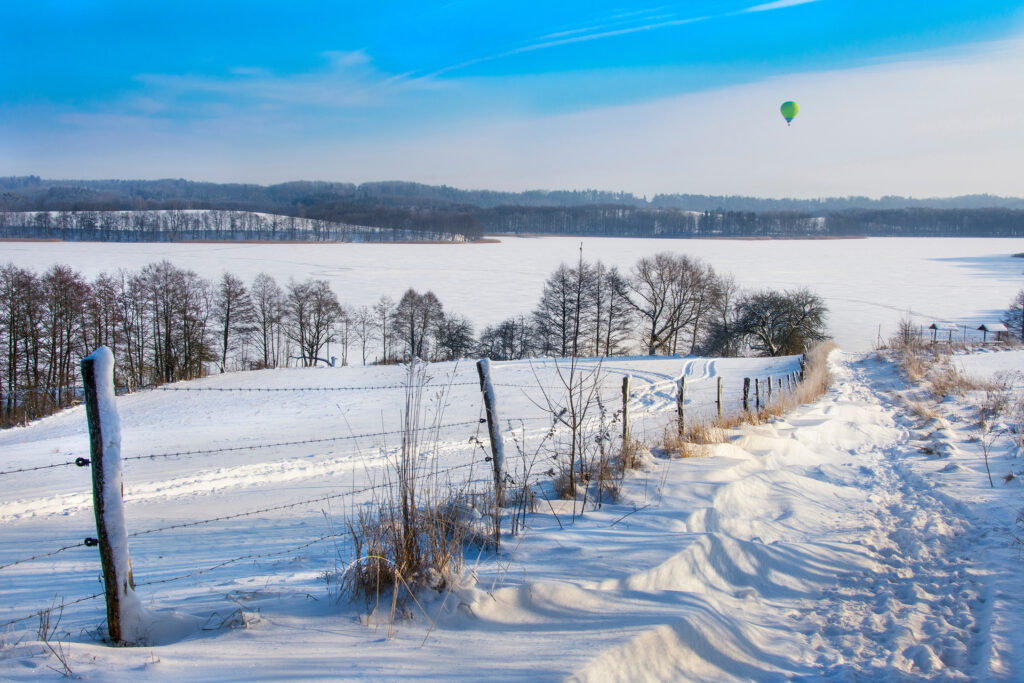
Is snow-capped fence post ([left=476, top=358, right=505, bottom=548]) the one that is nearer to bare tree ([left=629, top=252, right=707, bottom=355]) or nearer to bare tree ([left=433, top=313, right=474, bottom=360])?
bare tree ([left=433, top=313, right=474, bottom=360])

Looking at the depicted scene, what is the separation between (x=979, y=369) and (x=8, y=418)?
3852 centimetres

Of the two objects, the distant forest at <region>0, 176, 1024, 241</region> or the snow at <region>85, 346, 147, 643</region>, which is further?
the distant forest at <region>0, 176, 1024, 241</region>

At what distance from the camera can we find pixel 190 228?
5108 inches

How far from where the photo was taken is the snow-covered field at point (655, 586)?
2.81 metres

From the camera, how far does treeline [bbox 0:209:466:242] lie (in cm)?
11381

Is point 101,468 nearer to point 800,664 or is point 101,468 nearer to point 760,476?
point 800,664

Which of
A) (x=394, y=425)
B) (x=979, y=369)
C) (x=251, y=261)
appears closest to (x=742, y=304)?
(x=979, y=369)

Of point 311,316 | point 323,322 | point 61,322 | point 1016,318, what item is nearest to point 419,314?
point 323,322

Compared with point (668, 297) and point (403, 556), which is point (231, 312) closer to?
point (668, 297)

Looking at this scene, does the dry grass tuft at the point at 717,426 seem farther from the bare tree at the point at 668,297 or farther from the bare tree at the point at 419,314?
the bare tree at the point at 668,297

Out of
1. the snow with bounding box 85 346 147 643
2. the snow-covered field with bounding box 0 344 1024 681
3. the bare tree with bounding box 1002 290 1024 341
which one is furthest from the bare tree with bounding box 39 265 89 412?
the bare tree with bounding box 1002 290 1024 341

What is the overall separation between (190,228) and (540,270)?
293ft

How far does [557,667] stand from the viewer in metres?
2.71

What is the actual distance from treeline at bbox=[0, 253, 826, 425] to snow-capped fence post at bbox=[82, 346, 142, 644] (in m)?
35.2
